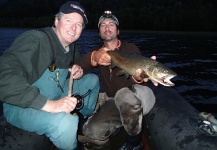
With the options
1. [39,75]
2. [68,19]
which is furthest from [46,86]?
[68,19]

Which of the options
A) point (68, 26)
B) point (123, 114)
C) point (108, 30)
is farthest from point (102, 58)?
point (123, 114)

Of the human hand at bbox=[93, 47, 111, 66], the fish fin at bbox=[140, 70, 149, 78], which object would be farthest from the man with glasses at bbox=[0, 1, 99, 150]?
the fish fin at bbox=[140, 70, 149, 78]

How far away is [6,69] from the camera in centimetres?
279

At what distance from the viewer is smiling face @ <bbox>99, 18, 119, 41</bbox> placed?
4840 millimetres

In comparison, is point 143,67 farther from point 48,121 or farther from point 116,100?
point 48,121

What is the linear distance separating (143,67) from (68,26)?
61.4 inches

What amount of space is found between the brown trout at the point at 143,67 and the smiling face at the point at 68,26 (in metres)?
1.07

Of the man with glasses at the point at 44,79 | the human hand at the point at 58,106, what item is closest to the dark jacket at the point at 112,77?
the man with glasses at the point at 44,79

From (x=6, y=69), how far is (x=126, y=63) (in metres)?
2.26

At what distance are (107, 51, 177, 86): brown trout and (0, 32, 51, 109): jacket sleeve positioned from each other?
170 cm

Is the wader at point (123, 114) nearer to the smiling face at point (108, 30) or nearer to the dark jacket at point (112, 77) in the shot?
the dark jacket at point (112, 77)

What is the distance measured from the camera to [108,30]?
4.89 m

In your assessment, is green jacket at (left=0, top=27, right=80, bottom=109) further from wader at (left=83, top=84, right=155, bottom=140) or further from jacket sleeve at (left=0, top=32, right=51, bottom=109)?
wader at (left=83, top=84, right=155, bottom=140)

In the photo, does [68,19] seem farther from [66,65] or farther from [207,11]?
[207,11]
